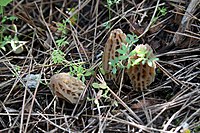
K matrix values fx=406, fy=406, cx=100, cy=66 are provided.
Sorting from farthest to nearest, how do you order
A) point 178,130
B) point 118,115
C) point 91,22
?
point 91,22 < point 118,115 < point 178,130

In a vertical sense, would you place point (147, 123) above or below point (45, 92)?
below

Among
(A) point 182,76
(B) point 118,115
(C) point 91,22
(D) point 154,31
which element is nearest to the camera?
(B) point 118,115

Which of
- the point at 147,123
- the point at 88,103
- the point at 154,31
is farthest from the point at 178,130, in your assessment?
the point at 154,31

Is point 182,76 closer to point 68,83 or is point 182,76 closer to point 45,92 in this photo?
point 68,83

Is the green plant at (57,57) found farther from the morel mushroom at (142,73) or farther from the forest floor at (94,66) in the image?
the morel mushroom at (142,73)

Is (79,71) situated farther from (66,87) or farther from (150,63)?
(150,63)

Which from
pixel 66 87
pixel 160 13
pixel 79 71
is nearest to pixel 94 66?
pixel 79 71

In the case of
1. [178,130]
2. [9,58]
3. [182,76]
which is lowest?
[178,130]
